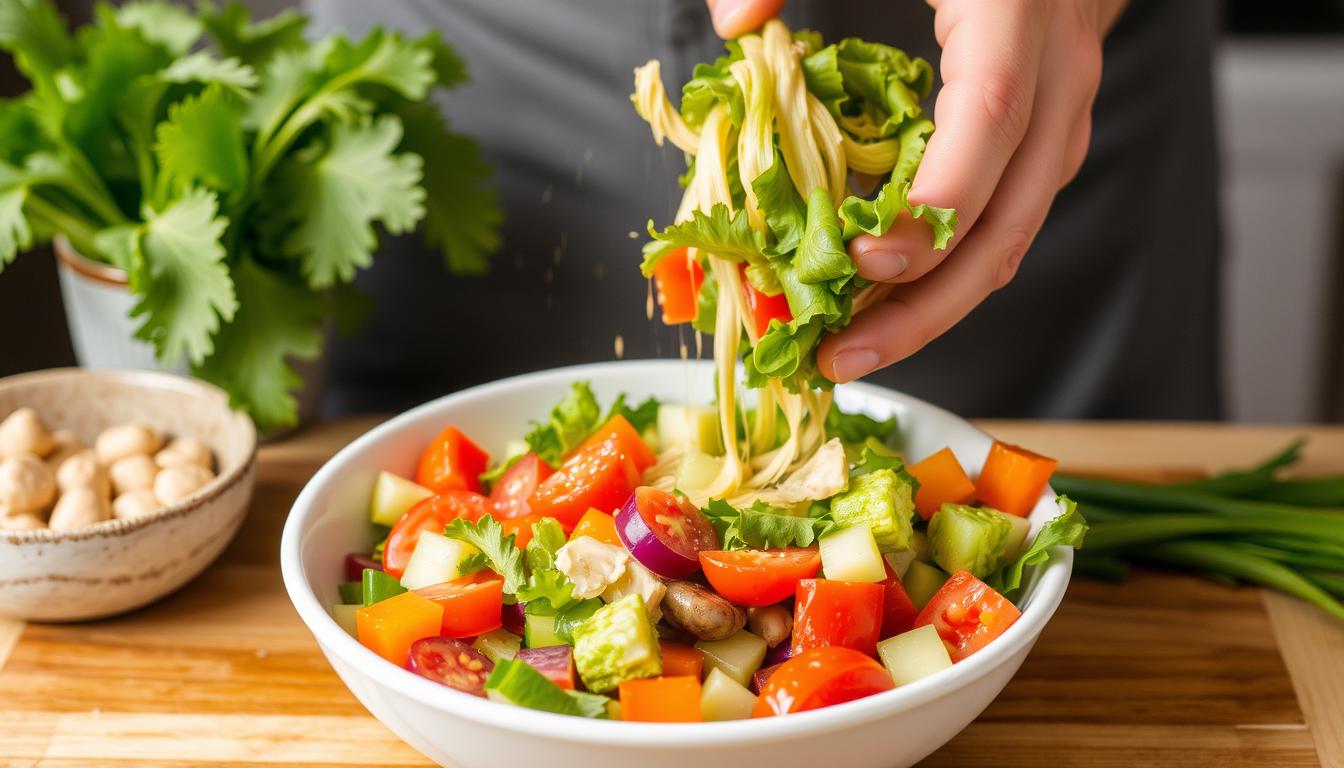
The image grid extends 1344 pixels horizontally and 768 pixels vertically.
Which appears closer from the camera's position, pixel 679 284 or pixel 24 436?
pixel 679 284

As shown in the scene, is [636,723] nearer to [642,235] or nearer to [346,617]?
[346,617]

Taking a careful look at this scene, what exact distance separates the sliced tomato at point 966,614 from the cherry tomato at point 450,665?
1.90 feet

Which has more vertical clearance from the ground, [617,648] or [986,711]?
[617,648]

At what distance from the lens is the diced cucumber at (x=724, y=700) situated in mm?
1466

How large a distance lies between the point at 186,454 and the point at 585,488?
2.74 ft

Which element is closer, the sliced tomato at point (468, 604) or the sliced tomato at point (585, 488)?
the sliced tomato at point (468, 604)

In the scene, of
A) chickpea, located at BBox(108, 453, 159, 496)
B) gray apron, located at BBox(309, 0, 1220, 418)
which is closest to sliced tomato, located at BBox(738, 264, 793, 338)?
gray apron, located at BBox(309, 0, 1220, 418)

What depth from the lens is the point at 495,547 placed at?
1639mm

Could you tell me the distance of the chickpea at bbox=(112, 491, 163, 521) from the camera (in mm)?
2018

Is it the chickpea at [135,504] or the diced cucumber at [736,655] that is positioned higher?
the diced cucumber at [736,655]

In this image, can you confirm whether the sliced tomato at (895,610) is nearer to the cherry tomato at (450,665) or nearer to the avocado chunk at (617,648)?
the avocado chunk at (617,648)

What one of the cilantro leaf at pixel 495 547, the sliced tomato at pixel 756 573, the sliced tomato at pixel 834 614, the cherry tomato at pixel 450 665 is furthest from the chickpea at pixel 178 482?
the sliced tomato at pixel 834 614

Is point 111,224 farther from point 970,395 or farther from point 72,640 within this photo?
point 970,395

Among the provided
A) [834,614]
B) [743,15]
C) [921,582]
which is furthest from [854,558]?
[743,15]
